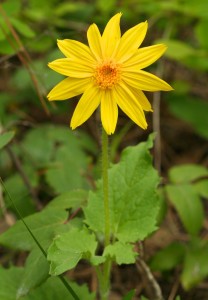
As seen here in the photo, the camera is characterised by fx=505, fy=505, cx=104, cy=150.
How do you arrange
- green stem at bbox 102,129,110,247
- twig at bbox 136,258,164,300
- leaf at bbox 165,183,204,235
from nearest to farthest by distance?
green stem at bbox 102,129,110,247 → twig at bbox 136,258,164,300 → leaf at bbox 165,183,204,235

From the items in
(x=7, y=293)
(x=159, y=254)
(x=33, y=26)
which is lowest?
(x=159, y=254)

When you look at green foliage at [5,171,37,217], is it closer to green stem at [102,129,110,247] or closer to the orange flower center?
green stem at [102,129,110,247]

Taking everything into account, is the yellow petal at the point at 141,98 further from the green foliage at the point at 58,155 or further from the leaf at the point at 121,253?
the green foliage at the point at 58,155

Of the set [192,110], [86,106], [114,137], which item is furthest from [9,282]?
[192,110]

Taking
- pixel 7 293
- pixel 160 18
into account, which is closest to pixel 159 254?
pixel 7 293

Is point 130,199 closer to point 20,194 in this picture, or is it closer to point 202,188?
point 202,188

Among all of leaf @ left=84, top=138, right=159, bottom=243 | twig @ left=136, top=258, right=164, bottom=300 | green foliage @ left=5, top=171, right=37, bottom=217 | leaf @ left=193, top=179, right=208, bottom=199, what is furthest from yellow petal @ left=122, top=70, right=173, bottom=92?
green foliage @ left=5, top=171, right=37, bottom=217

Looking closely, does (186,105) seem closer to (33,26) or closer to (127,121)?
(127,121)
